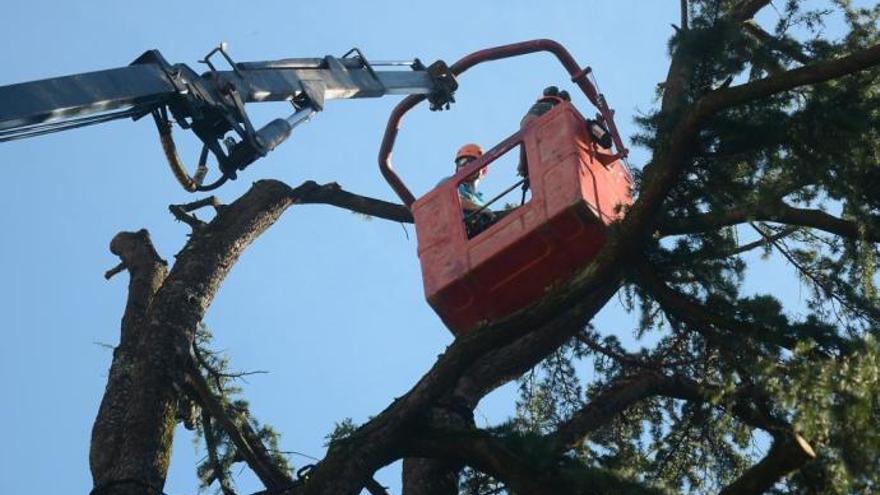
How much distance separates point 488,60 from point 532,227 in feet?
10.6

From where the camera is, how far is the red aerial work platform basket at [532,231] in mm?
10617

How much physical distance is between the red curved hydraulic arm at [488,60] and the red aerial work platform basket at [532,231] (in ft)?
2.33

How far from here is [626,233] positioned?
923 centimetres

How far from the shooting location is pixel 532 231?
10.6m

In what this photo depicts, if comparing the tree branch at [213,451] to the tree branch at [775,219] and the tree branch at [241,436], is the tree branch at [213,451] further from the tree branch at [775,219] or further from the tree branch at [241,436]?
the tree branch at [775,219]

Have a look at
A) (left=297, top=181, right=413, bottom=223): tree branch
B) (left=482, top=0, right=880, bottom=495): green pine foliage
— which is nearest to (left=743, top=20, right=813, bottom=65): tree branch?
(left=482, top=0, right=880, bottom=495): green pine foliage

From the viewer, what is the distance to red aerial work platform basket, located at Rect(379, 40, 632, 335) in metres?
10.6

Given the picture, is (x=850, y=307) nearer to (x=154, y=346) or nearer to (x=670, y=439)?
(x=670, y=439)

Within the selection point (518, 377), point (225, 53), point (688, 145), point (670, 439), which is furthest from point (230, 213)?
point (688, 145)

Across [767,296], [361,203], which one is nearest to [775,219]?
[767,296]

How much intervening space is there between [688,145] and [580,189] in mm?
1489

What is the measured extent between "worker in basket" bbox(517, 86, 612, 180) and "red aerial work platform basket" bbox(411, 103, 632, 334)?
5 centimetres

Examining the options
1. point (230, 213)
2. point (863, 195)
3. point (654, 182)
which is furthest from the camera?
point (230, 213)

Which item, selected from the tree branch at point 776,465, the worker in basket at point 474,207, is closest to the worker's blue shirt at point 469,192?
the worker in basket at point 474,207
